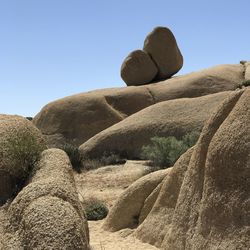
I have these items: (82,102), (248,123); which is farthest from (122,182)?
(82,102)

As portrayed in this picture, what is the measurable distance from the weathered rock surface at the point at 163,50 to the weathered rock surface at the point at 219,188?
26.1 metres

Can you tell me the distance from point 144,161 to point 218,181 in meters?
14.7

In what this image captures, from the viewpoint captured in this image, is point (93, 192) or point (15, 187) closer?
point (15, 187)

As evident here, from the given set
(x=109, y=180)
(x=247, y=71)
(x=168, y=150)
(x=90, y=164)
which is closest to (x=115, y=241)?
(x=109, y=180)

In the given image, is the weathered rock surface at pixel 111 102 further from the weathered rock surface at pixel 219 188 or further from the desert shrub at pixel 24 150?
the weathered rock surface at pixel 219 188

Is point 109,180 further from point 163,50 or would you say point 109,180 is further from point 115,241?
point 163,50

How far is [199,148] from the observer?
7480 millimetres

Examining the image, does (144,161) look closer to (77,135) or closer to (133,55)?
(77,135)

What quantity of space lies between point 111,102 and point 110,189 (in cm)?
1413

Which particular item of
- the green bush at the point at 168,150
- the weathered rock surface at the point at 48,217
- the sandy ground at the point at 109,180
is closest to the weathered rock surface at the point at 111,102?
the sandy ground at the point at 109,180

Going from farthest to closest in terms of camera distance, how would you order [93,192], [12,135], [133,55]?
[133,55], [93,192], [12,135]

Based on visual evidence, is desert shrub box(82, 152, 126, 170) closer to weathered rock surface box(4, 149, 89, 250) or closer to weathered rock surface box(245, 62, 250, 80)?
weathered rock surface box(245, 62, 250, 80)

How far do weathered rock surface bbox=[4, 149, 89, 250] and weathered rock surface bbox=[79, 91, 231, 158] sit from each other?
49.4ft

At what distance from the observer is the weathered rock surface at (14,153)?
8656 mm
